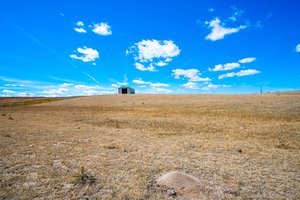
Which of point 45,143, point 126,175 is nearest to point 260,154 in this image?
point 126,175

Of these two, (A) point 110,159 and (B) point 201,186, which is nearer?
(B) point 201,186

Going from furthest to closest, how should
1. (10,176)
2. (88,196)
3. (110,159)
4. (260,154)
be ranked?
(260,154), (110,159), (10,176), (88,196)

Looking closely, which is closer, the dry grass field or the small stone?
the small stone

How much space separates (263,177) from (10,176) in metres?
7.60

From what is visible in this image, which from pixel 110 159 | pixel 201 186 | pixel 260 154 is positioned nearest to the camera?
pixel 201 186

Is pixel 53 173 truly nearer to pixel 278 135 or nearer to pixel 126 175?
pixel 126 175

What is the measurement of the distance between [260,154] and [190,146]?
2939mm

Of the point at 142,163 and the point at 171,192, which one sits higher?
the point at 142,163

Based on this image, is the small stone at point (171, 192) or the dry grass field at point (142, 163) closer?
the small stone at point (171, 192)

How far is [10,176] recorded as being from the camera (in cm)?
661

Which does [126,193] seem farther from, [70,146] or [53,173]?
[70,146]

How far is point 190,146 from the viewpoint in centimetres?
1036

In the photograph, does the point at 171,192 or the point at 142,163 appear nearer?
the point at 171,192

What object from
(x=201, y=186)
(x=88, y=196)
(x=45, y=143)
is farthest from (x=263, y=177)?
(x=45, y=143)
